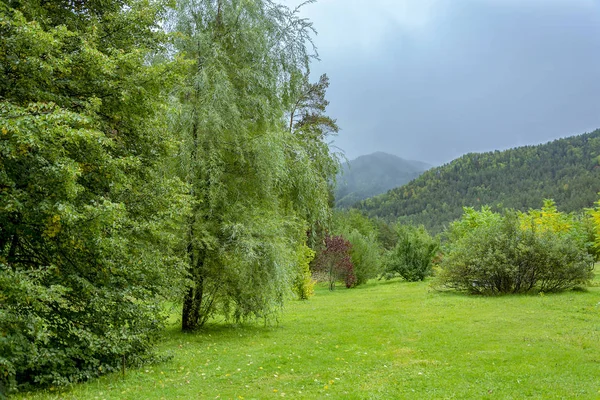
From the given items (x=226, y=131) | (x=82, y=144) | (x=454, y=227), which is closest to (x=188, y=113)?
(x=226, y=131)

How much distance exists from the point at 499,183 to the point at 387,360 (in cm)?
15315

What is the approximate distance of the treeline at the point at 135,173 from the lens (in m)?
5.19

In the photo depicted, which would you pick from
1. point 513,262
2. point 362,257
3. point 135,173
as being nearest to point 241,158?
point 135,173

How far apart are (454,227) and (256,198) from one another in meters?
30.1

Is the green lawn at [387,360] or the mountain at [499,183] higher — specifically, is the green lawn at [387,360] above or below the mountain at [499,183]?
below

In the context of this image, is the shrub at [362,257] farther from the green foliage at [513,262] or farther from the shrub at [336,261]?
the green foliage at [513,262]

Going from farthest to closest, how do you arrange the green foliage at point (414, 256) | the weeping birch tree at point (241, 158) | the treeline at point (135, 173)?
the green foliage at point (414, 256), the weeping birch tree at point (241, 158), the treeline at point (135, 173)

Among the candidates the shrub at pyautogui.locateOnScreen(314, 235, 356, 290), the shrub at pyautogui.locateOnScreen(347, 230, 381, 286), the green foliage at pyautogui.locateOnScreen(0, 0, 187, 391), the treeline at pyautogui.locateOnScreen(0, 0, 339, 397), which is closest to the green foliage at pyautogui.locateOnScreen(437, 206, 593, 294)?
the shrub at pyautogui.locateOnScreen(314, 235, 356, 290)

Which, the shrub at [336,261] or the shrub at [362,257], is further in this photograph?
the shrub at [362,257]

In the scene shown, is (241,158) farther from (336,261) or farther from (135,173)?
(336,261)

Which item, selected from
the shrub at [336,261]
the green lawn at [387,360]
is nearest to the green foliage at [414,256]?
the shrub at [336,261]

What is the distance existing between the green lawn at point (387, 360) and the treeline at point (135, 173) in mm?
855

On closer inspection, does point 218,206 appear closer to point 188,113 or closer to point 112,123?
Result: point 188,113

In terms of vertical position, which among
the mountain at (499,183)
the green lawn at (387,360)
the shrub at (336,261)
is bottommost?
the green lawn at (387,360)
